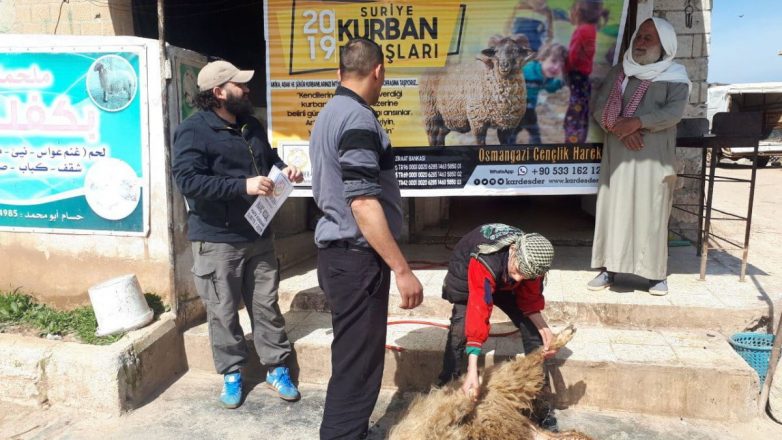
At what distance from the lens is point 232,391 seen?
346cm

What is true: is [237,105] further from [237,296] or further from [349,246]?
[349,246]

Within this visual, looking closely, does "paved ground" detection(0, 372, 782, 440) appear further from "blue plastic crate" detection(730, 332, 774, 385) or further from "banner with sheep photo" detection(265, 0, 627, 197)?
"banner with sheep photo" detection(265, 0, 627, 197)

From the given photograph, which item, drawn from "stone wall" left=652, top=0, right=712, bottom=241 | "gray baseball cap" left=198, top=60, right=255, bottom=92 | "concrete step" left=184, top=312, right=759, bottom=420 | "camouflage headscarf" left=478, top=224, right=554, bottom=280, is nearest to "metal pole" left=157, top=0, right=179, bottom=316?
"concrete step" left=184, top=312, right=759, bottom=420

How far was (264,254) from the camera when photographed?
3523 mm

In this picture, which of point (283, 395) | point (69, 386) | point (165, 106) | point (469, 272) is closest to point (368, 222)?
point (469, 272)

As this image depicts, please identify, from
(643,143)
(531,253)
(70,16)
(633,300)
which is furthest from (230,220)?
(70,16)

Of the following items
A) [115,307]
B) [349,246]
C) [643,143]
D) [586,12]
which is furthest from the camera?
[586,12]

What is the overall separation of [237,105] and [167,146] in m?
0.76

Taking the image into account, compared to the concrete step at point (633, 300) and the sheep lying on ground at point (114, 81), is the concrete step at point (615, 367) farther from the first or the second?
the sheep lying on ground at point (114, 81)

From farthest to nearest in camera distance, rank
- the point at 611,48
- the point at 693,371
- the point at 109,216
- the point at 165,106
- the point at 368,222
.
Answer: the point at 611,48 → the point at 109,216 → the point at 165,106 → the point at 693,371 → the point at 368,222

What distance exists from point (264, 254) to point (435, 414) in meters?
1.51

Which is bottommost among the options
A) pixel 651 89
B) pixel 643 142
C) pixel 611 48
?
pixel 643 142

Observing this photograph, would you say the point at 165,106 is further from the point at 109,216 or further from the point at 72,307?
the point at 72,307

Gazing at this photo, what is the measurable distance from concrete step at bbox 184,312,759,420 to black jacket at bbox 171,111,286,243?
3.11 ft
